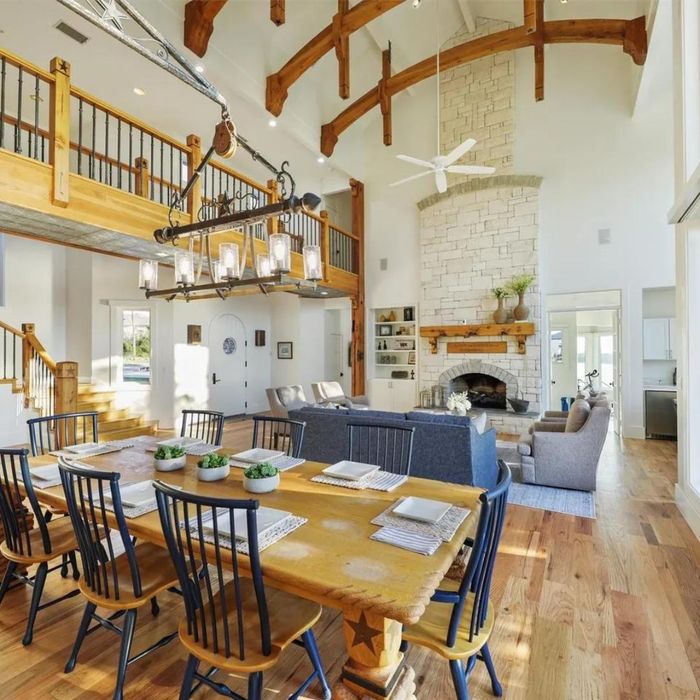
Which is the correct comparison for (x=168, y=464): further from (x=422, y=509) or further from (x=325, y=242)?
(x=325, y=242)

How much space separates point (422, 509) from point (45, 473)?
202cm

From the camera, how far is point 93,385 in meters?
6.92

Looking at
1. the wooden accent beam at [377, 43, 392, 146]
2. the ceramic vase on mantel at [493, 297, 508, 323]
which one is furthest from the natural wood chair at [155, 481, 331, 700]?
the wooden accent beam at [377, 43, 392, 146]

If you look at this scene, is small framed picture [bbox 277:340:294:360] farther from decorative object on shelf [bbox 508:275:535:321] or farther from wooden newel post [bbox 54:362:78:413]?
decorative object on shelf [bbox 508:275:535:321]

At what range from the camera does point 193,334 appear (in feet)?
26.3

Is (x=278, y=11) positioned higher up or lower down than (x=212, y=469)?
higher up

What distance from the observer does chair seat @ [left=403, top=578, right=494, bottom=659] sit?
135cm

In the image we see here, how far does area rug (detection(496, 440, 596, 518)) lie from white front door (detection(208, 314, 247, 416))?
A: 6.21 meters

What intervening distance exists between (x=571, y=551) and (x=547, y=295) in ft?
17.1

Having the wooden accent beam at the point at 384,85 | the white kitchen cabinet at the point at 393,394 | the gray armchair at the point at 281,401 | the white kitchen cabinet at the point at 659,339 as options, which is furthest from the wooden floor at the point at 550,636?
the wooden accent beam at the point at 384,85

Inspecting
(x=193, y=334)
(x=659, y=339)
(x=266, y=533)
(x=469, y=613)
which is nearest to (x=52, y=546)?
(x=266, y=533)

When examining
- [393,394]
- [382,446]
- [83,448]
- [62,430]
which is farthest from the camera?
[393,394]

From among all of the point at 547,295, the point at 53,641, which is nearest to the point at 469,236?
the point at 547,295

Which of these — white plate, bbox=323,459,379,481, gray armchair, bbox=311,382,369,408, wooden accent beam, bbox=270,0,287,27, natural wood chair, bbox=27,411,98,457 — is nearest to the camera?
white plate, bbox=323,459,379,481
